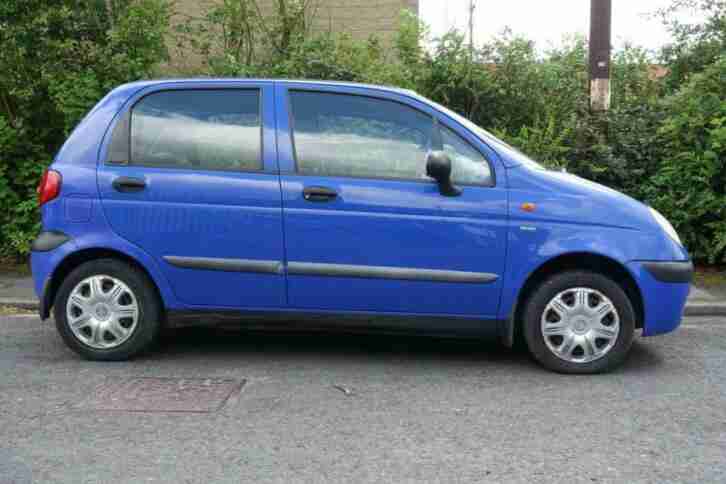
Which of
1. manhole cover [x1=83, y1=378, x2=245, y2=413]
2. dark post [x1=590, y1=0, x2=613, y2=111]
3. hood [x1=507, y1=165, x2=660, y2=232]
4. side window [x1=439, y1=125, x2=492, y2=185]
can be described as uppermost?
dark post [x1=590, y1=0, x2=613, y2=111]

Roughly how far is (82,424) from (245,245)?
1.50 m

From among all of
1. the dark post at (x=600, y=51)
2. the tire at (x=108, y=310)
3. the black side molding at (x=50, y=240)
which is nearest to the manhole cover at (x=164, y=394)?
the tire at (x=108, y=310)

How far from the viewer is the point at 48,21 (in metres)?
8.66

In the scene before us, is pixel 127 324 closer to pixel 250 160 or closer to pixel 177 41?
pixel 250 160

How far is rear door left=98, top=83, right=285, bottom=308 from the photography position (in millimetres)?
5348

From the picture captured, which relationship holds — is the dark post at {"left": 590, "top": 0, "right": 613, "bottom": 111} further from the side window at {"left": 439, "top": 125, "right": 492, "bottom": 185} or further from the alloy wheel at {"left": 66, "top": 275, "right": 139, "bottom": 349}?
the alloy wheel at {"left": 66, "top": 275, "right": 139, "bottom": 349}

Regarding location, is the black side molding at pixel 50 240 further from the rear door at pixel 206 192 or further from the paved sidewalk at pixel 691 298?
the paved sidewalk at pixel 691 298

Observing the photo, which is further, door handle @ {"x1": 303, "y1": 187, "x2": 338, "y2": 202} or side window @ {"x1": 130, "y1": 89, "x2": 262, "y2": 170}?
side window @ {"x1": 130, "y1": 89, "x2": 262, "y2": 170}

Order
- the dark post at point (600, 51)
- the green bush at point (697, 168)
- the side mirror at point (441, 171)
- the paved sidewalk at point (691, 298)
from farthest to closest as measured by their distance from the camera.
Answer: the dark post at point (600, 51), the green bush at point (697, 168), the paved sidewalk at point (691, 298), the side mirror at point (441, 171)

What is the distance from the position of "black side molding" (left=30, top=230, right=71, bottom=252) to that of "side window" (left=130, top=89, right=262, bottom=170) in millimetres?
660

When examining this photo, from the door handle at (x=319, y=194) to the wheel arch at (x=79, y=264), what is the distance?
1.14 m

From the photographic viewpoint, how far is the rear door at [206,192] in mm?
5348

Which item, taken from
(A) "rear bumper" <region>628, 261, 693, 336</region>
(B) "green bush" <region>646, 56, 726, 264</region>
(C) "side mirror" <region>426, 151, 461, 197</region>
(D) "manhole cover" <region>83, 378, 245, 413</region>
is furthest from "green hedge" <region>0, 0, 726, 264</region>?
(D) "manhole cover" <region>83, 378, 245, 413</region>

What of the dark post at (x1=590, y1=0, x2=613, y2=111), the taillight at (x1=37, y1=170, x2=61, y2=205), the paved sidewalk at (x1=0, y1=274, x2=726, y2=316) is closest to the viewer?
the taillight at (x1=37, y1=170, x2=61, y2=205)
